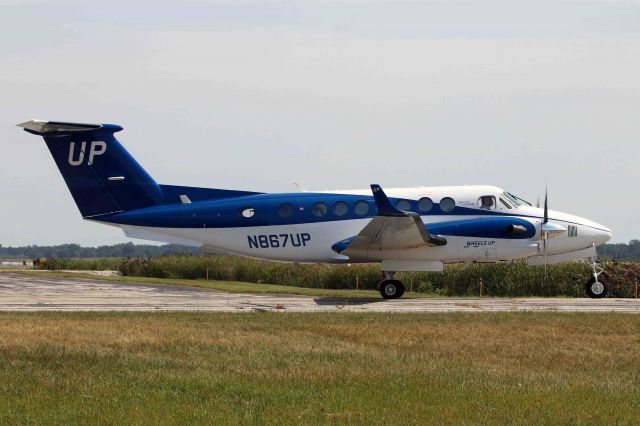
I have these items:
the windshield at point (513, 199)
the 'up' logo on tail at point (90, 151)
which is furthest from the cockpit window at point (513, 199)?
the 'up' logo on tail at point (90, 151)

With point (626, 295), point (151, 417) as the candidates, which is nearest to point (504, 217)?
point (626, 295)

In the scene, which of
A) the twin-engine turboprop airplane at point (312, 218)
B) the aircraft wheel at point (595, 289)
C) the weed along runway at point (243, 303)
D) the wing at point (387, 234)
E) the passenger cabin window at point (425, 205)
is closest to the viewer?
the weed along runway at point (243, 303)

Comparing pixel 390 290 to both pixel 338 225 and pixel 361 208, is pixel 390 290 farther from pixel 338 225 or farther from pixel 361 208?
pixel 361 208

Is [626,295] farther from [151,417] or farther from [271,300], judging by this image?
[151,417]

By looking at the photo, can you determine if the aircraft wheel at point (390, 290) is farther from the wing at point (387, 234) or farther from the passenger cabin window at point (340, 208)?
the passenger cabin window at point (340, 208)

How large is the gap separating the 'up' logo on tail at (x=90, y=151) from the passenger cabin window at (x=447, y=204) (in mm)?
11752

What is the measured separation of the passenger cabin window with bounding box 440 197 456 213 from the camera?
109 feet

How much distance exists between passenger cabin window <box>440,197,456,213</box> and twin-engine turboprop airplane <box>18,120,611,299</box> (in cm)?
3

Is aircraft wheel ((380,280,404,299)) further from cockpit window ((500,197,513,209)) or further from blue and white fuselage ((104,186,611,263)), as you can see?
cockpit window ((500,197,513,209))

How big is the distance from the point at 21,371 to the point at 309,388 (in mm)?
5003

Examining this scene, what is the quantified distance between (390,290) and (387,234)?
309 centimetres

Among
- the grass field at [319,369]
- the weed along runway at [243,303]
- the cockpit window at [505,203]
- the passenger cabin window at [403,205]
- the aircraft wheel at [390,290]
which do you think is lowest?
the grass field at [319,369]

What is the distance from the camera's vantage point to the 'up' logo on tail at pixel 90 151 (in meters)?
33.6

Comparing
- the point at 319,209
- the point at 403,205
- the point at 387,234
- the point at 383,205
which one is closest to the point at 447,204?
the point at 403,205
